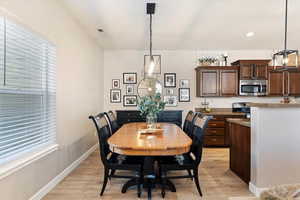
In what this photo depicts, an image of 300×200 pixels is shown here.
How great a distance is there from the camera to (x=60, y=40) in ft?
10.0

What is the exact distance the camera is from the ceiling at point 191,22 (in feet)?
9.84

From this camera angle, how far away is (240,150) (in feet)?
10.2

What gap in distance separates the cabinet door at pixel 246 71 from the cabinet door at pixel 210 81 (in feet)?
1.98

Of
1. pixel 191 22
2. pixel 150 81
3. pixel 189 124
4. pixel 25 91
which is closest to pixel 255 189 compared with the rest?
pixel 189 124

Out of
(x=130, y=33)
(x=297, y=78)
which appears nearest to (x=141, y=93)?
(x=130, y=33)

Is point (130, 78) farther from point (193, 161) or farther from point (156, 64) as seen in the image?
point (193, 161)

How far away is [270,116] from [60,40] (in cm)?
302

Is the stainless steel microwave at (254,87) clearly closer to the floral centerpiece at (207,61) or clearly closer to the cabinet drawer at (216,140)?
the floral centerpiece at (207,61)

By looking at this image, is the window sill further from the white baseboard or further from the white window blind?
the white baseboard

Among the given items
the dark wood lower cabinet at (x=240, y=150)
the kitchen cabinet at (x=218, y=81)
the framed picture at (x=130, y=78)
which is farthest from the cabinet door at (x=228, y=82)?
the framed picture at (x=130, y=78)

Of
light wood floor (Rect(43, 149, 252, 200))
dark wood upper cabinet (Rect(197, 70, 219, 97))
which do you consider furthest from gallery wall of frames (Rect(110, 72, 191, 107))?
light wood floor (Rect(43, 149, 252, 200))

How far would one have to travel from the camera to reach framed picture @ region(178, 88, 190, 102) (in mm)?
5742

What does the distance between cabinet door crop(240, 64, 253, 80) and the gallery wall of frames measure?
4.54ft

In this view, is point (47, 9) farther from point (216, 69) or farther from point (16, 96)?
point (216, 69)
